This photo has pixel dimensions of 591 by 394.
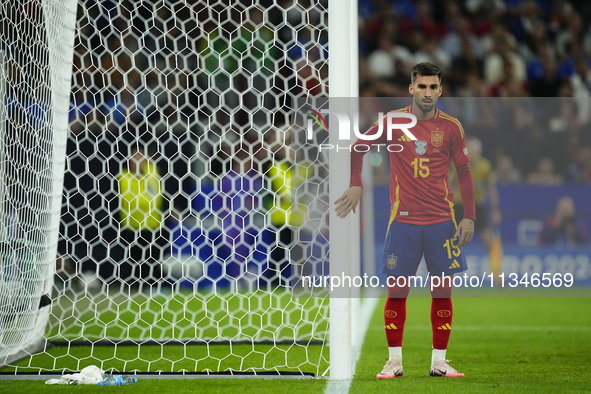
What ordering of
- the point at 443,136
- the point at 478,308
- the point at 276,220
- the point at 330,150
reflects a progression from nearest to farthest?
the point at 330,150 → the point at 443,136 → the point at 478,308 → the point at 276,220

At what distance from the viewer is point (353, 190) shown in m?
3.01

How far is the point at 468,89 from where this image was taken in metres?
9.43

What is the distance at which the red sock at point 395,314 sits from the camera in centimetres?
313

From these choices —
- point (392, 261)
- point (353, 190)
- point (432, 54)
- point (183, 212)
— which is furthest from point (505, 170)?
point (353, 190)

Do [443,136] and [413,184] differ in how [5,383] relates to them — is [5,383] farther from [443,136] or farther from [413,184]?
[443,136]

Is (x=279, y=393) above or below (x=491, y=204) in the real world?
below

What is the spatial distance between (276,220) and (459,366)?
13.8 feet

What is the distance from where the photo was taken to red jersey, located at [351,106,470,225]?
3164 millimetres

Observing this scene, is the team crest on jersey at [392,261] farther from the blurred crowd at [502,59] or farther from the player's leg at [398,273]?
the blurred crowd at [502,59]

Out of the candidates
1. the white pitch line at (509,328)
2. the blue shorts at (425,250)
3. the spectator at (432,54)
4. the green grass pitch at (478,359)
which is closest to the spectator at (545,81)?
the spectator at (432,54)

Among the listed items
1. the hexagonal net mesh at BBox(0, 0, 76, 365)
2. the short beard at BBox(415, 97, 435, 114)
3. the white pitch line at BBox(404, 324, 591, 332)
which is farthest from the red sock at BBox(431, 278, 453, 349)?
the hexagonal net mesh at BBox(0, 0, 76, 365)

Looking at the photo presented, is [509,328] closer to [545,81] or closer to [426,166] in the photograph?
[426,166]

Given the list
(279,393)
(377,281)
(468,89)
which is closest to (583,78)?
(468,89)

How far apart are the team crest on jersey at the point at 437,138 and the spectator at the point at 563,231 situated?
462 centimetres
